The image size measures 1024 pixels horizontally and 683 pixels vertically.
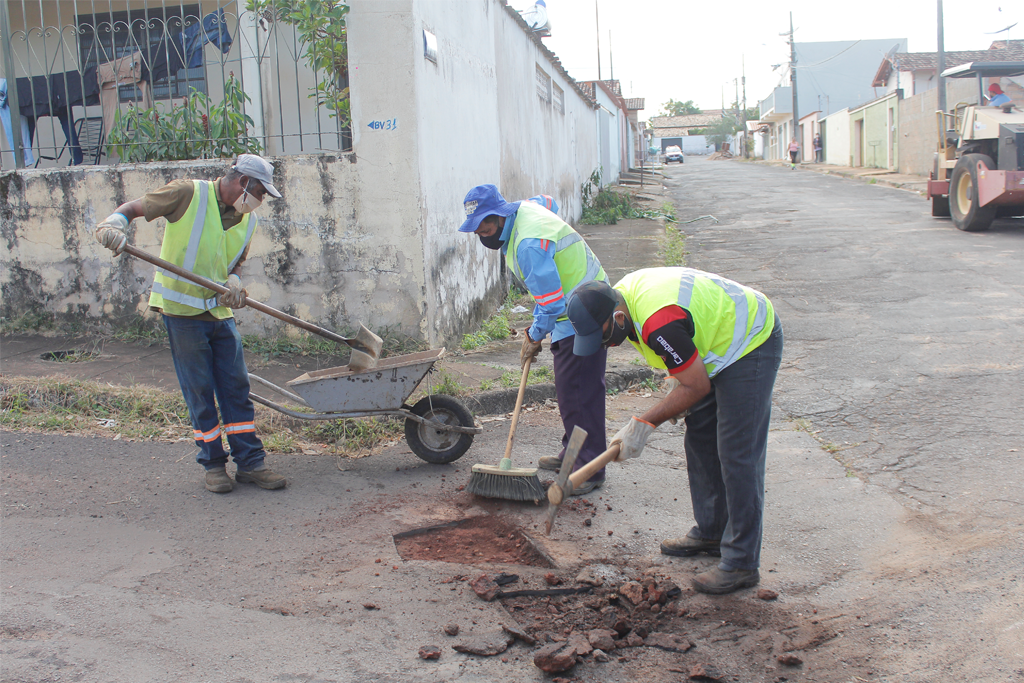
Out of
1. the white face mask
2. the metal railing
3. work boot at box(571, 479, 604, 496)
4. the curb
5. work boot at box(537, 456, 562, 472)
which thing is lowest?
work boot at box(571, 479, 604, 496)

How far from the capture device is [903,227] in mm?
12773

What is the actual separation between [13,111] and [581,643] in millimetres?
6759

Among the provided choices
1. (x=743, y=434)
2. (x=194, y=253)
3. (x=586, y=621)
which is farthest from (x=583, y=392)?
(x=194, y=253)

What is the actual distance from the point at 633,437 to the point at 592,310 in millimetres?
527

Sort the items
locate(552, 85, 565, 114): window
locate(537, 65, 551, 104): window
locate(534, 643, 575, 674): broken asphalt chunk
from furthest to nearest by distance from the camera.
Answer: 1. locate(552, 85, 565, 114): window
2. locate(537, 65, 551, 104): window
3. locate(534, 643, 575, 674): broken asphalt chunk

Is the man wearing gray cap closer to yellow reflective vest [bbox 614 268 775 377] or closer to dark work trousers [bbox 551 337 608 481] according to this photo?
dark work trousers [bbox 551 337 608 481]

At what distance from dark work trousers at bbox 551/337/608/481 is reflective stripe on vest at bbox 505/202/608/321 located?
23 centimetres

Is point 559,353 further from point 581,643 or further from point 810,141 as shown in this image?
point 810,141

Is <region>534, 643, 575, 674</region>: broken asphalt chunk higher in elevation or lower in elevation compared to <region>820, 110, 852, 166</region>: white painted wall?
lower

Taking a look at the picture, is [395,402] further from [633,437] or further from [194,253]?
[633,437]

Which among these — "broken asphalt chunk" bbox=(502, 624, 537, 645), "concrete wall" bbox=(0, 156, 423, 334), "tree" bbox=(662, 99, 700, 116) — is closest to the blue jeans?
"concrete wall" bbox=(0, 156, 423, 334)

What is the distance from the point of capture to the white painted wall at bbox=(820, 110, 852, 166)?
1407 inches

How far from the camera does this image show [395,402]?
4.23 m

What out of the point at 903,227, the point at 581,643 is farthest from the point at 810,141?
the point at 581,643
